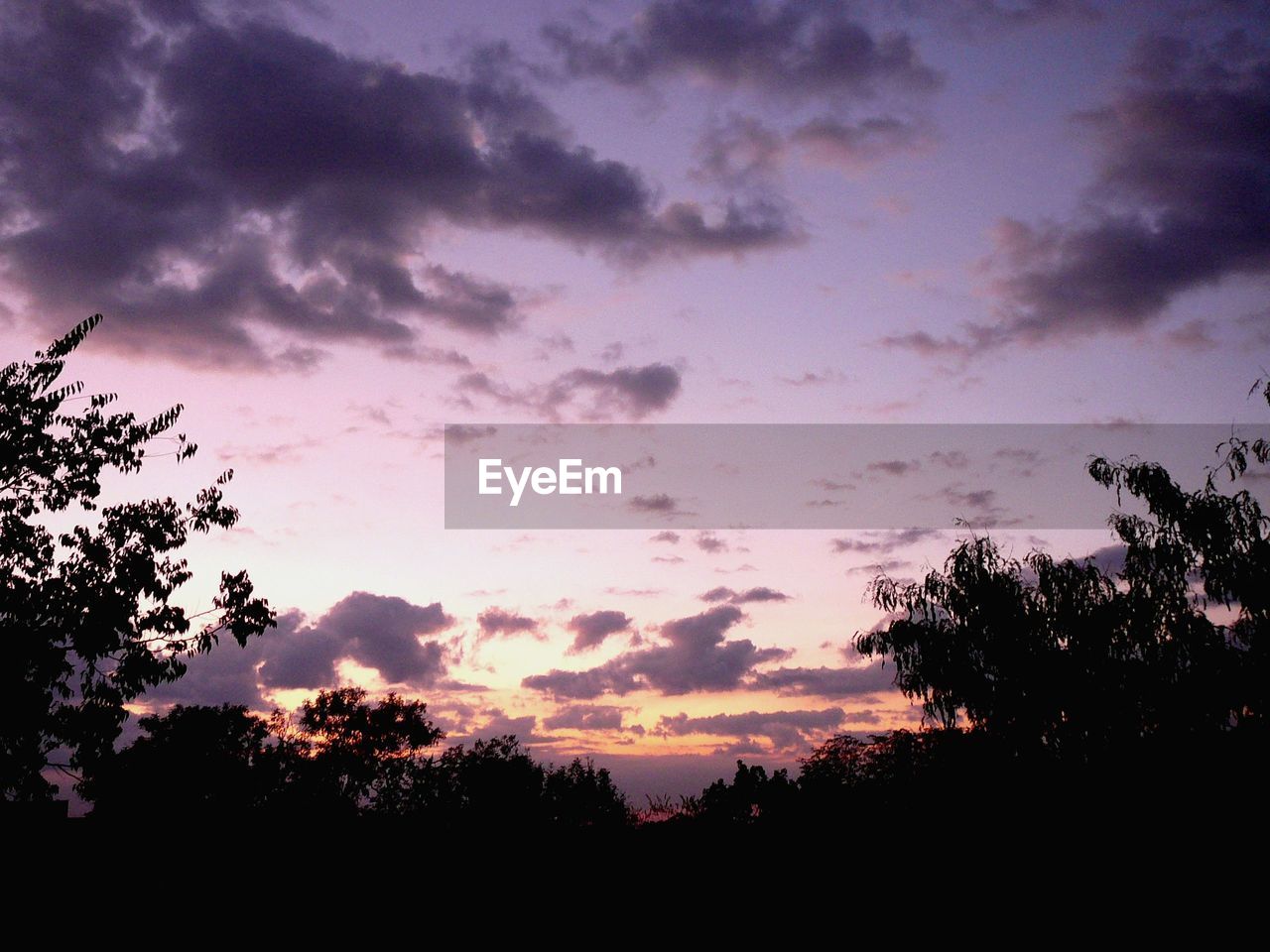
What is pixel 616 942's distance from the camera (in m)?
11.5

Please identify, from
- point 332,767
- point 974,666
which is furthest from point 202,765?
point 974,666

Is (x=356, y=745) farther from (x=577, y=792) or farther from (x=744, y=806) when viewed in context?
(x=744, y=806)

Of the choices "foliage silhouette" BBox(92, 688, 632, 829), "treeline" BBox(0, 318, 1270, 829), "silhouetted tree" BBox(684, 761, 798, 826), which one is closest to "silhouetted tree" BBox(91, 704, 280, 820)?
"foliage silhouette" BBox(92, 688, 632, 829)

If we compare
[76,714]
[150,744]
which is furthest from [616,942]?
[150,744]

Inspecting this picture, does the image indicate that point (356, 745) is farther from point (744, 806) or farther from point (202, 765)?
point (744, 806)

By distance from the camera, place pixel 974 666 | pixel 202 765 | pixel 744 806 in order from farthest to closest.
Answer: pixel 202 765 → pixel 974 666 → pixel 744 806

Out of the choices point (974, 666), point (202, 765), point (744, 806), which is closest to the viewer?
point (744, 806)

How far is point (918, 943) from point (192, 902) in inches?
362

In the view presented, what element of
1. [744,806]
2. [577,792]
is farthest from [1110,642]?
[577,792]

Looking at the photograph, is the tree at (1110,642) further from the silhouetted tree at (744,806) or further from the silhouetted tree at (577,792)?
the silhouetted tree at (577,792)

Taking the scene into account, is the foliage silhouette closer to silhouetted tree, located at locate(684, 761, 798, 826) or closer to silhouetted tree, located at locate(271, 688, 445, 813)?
silhouetted tree, located at locate(271, 688, 445, 813)

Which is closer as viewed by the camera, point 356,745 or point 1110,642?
point 1110,642

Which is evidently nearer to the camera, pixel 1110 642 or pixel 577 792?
Result: pixel 1110 642

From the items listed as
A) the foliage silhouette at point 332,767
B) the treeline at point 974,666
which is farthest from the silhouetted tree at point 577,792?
the treeline at point 974,666
